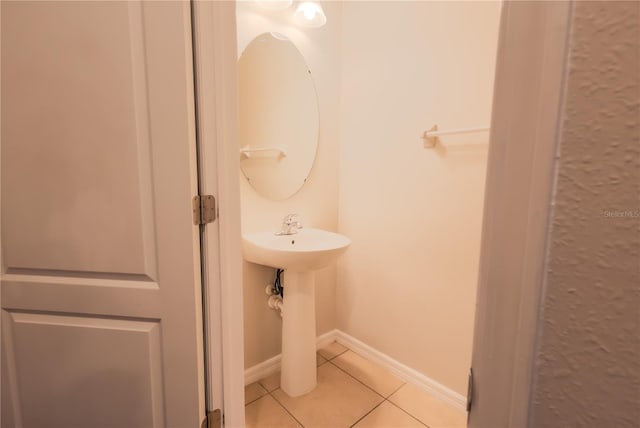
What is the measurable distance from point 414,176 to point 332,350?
1.27 metres

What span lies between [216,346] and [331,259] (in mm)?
A: 654

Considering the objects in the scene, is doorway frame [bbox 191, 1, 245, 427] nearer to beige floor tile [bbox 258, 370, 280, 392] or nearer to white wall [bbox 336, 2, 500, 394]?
beige floor tile [bbox 258, 370, 280, 392]

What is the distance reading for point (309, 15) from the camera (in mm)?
1658

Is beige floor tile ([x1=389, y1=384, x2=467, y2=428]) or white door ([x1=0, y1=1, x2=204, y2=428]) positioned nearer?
white door ([x1=0, y1=1, x2=204, y2=428])

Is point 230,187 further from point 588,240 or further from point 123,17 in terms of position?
point 588,240

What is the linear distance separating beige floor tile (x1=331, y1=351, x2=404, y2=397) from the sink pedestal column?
1.05 ft

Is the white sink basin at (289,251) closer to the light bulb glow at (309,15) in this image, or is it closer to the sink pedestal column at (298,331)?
the sink pedestal column at (298,331)

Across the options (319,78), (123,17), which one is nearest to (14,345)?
(123,17)

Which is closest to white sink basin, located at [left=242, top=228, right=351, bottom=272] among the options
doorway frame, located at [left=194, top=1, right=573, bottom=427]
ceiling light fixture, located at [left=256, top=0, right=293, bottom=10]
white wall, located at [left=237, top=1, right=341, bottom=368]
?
white wall, located at [left=237, top=1, right=341, bottom=368]

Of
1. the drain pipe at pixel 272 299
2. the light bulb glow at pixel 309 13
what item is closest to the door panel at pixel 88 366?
the drain pipe at pixel 272 299

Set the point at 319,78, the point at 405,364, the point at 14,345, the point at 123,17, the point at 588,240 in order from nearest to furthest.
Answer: the point at 588,240
the point at 123,17
the point at 14,345
the point at 405,364
the point at 319,78

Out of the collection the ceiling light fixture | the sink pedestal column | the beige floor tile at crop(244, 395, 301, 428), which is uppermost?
the ceiling light fixture

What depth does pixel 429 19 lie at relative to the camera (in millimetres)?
1518

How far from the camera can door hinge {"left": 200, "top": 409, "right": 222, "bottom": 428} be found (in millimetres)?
1007
